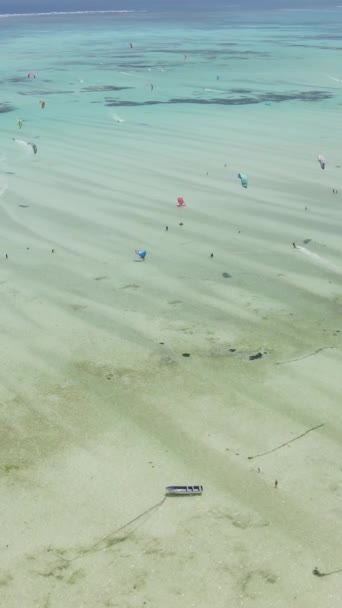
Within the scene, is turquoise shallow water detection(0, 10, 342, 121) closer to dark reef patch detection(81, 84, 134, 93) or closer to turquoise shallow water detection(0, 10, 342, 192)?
turquoise shallow water detection(0, 10, 342, 192)

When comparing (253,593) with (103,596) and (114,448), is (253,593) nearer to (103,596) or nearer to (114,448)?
(103,596)

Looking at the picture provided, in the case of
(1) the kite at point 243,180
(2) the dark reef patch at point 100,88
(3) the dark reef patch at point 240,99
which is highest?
(2) the dark reef patch at point 100,88

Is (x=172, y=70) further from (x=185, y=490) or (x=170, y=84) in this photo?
(x=185, y=490)

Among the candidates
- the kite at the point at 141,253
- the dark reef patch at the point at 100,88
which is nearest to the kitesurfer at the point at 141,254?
the kite at the point at 141,253

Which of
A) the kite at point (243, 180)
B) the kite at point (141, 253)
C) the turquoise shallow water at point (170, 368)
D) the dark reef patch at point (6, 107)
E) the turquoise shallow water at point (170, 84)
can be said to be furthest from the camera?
the dark reef patch at point (6, 107)

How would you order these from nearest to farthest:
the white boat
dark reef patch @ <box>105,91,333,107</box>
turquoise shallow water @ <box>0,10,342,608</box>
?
turquoise shallow water @ <box>0,10,342,608</box>
the white boat
dark reef patch @ <box>105,91,333,107</box>

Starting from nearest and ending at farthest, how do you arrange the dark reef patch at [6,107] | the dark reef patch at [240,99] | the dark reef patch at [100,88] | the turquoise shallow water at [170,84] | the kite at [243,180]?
the kite at [243,180]
the turquoise shallow water at [170,84]
the dark reef patch at [6,107]
the dark reef patch at [240,99]
the dark reef patch at [100,88]

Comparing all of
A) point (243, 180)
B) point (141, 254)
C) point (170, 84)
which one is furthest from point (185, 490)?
point (170, 84)

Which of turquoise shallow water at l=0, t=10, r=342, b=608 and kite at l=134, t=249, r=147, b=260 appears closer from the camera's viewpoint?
turquoise shallow water at l=0, t=10, r=342, b=608

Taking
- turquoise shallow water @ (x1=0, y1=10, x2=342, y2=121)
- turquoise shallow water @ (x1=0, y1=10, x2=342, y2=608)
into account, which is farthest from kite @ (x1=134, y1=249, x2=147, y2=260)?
turquoise shallow water @ (x1=0, y1=10, x2=342, y2=121)

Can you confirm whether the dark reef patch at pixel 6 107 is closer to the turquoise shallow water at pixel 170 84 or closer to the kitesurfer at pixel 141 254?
the turquoise shallow water at pixel 170 84

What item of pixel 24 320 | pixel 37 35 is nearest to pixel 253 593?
pixel 24 320

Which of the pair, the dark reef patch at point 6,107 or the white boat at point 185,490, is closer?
the white boat at point 185,490
